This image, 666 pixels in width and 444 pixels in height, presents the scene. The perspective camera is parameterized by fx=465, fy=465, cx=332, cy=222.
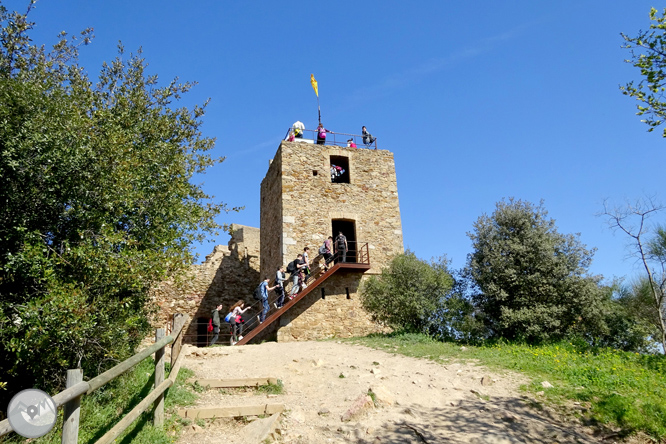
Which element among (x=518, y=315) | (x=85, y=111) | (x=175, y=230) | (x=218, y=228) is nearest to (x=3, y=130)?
(x=85, y=111)

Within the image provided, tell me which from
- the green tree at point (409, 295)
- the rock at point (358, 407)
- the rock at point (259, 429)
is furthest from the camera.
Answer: the green tree at point (409, 295)

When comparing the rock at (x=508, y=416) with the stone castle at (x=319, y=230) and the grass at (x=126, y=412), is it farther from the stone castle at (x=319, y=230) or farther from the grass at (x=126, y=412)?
the stone castle at (x=319, y=230)

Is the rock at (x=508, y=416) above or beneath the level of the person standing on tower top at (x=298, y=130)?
beneath

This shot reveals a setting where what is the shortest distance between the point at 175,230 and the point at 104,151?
2.12m

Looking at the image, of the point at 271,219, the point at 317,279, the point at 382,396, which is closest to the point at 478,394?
the point at 382,396

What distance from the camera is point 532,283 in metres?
13.5

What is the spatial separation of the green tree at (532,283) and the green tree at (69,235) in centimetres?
902

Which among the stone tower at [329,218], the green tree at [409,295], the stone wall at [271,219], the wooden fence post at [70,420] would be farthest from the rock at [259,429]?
the stone wall at [271,219]

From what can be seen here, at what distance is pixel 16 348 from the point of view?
6594 mm

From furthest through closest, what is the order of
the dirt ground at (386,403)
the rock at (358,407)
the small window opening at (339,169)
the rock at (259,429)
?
the small window opening at (339,169)
the rock at (358,407)
the dirt ground at (386,403)
the rock at (259,429)

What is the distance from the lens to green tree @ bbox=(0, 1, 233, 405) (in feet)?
22.5

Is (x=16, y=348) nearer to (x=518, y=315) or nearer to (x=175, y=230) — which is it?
(x=175, y=230)

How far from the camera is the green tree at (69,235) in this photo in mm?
6859

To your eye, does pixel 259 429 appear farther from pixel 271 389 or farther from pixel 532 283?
pixel 532 283
